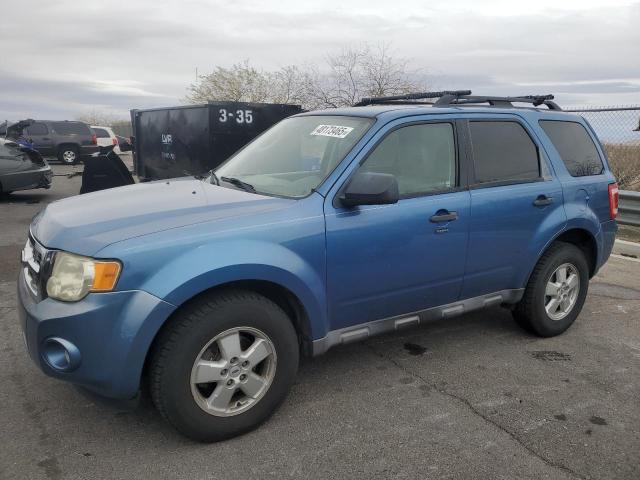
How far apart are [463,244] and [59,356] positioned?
2454 millimetres

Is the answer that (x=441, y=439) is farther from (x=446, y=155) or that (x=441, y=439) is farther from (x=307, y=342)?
(x=446, y=155)

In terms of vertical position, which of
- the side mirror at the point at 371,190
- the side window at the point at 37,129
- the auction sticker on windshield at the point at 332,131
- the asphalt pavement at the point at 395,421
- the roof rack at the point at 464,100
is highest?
the side window at the point at 37,129

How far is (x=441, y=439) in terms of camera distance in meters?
2.97

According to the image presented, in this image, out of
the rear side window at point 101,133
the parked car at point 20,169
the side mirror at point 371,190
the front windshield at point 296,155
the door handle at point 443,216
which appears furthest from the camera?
the rear side window at point 101,133

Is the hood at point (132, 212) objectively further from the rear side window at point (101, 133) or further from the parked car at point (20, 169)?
the rear side window at point (101, 133)

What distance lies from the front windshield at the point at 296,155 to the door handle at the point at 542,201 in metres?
1.44

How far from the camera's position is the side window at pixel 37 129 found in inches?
849

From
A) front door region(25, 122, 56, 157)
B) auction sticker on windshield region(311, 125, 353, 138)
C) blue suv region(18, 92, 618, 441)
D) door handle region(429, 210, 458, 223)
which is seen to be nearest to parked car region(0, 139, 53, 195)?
blue suv region(18, 92, 618, 441)

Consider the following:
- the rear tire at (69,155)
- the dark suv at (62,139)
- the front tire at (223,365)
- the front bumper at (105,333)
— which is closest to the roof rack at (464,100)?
the front tire at (223,365)

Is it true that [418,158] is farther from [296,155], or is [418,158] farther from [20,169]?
[20,169]

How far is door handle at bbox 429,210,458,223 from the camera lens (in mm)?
3471

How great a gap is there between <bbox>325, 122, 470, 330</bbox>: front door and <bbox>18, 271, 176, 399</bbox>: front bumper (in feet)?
3.39

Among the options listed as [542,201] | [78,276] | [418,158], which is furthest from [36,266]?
[542,201]

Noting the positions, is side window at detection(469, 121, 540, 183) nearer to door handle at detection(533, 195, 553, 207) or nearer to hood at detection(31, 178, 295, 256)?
door handle at detection(533, 195, 553, 207)
